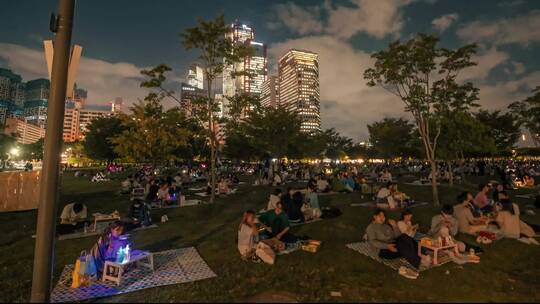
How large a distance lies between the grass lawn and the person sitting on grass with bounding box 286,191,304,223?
0.48 metres

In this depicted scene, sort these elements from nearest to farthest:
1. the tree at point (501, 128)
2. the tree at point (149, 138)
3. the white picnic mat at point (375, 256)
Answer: the white picnic mat at point (375, 256)
the tree at point (149, 138)
the tree at point (501, 128)

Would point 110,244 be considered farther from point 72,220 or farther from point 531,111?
point 531,111

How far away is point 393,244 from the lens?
689cm

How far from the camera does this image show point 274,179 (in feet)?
79.6

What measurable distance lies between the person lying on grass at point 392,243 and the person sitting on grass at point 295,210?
358cm

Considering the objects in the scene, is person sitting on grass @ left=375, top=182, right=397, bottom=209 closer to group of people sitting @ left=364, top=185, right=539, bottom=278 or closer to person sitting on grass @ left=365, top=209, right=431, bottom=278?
group of people sitting @ left=364, top=185, right=539, bottom=278

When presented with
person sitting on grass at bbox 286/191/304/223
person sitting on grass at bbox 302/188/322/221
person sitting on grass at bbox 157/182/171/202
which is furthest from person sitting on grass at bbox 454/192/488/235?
person sitting on grass at bbox 157/182/171/202

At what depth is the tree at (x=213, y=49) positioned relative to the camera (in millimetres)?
14172

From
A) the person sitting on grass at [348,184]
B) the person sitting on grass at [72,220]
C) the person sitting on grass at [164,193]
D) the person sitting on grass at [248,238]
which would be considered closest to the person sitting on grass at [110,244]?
the person sitting on grass at [248,238]

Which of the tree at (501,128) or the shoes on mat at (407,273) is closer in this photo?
the shoes on mat at (407,273)

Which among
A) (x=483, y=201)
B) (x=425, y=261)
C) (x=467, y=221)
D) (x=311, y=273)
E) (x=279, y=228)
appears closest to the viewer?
(x=311, y=273)

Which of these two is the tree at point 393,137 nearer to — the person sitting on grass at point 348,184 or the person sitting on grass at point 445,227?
the person sitting on grass at point 348,184

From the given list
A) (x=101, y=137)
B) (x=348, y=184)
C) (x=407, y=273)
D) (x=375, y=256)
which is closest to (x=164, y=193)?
(x=375, y=256)

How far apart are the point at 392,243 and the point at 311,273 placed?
2299 millimetres
